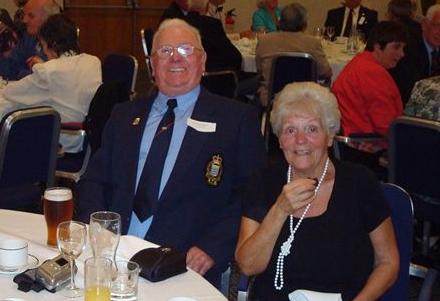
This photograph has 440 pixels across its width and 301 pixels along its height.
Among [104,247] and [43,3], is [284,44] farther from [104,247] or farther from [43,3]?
[104,247]

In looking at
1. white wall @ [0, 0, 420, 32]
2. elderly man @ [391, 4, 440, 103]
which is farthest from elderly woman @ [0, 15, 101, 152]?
white wall @ [0, 0, 420, 32]

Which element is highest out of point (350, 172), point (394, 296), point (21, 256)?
point (350, 172)

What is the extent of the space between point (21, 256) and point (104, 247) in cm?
23

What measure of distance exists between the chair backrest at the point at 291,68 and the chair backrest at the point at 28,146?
2641 mm

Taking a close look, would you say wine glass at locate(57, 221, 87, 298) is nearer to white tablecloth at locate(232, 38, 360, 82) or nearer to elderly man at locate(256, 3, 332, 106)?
elderly man at locate(256, 3, 332, 106)

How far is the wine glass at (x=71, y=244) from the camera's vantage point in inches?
73.3

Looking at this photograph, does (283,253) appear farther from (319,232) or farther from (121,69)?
(121,69)

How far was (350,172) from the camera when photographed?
2.45 m

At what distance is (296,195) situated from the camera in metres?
2.26

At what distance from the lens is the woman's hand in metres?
2.26

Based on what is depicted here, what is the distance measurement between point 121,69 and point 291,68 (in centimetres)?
141

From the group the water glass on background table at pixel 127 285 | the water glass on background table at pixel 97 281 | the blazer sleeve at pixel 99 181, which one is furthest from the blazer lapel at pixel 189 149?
the water glass on background table at pixel 97 281

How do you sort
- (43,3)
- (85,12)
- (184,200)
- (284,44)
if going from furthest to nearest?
(85,12), (284,44), (43,3), (184,200)

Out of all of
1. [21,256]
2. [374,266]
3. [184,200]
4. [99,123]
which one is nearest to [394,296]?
[374,266]
